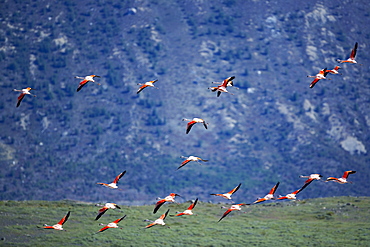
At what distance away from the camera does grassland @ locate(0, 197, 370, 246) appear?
81062 mm

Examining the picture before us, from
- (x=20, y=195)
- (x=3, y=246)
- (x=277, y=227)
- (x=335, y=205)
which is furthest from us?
(x=20, y=195)

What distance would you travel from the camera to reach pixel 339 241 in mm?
82062

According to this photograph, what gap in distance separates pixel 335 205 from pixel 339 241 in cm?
1907

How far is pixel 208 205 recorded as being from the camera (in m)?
103

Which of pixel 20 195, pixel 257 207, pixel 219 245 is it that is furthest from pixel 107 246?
pixel 20 195

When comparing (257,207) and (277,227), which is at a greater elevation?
(277,227)

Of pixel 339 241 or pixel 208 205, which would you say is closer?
pixel 339 241

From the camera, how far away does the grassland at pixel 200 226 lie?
81062mm

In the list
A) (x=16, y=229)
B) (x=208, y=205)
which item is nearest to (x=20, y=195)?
(x=208, y=205)

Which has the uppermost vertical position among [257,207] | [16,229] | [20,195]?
[16,229]

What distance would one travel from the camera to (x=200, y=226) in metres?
89.1

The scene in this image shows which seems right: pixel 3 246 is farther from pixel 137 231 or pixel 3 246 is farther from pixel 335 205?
pixel 335 205

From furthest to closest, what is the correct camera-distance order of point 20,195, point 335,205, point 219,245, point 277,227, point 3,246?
point 20,195, point 335,205, point 277,227, point 219,245, point 3,246

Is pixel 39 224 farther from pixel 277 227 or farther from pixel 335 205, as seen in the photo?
pixel 335 205
